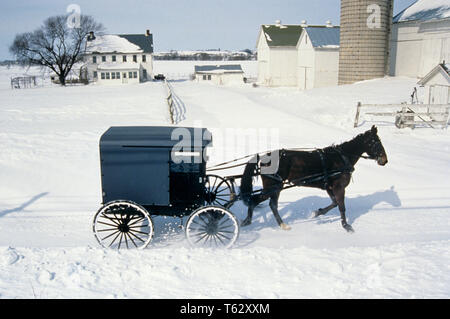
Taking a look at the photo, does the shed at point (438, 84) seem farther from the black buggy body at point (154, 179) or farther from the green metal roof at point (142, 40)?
the green metal roof at point (142, 40)

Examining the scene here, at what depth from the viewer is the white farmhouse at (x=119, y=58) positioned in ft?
184

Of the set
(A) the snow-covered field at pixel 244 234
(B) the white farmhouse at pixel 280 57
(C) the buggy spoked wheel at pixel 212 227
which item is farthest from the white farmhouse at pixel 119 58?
(C) the buggy spoked wheel at pixel 212 227

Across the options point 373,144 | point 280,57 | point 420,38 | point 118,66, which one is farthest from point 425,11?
point 118,66

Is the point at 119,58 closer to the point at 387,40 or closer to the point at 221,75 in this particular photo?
the point at 221,75

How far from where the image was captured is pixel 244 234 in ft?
26.6

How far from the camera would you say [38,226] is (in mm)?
8539

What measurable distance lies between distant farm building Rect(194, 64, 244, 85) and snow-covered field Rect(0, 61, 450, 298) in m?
45.1

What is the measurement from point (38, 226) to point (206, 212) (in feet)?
12.7

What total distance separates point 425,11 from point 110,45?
4311 cm

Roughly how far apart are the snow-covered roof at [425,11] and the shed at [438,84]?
12.1 meters

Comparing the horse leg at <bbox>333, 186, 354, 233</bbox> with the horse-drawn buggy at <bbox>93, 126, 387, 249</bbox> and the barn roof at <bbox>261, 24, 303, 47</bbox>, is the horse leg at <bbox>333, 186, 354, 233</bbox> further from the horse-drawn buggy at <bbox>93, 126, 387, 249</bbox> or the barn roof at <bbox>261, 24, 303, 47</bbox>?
the barn roof at <bbox>261, 24, 303, 47</bbox>

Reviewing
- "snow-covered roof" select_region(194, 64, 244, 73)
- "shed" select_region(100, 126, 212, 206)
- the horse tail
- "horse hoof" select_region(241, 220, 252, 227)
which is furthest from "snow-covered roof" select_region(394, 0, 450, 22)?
"snow-covered roof" select_region(194, 64, 244, 73)
